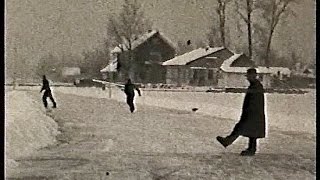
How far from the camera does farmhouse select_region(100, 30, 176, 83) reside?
1066 millimetres

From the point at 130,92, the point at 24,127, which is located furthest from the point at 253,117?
the point at 24,127

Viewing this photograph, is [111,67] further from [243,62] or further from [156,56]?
[243,62]

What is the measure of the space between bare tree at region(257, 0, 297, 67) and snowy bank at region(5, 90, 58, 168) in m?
0.42

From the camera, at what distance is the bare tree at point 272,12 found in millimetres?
1089

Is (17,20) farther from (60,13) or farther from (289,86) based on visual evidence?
(289,86)

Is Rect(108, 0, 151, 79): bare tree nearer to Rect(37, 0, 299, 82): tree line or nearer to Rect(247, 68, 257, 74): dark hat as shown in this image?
Rect(37, 0, 299, 82): tree line

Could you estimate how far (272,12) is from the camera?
1091 mm

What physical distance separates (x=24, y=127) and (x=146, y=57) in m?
0.26

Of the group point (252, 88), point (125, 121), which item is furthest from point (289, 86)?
point (125, 121)

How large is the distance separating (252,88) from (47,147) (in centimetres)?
39

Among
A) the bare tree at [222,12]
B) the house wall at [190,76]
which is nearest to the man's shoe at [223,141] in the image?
the house wall at [190,76]

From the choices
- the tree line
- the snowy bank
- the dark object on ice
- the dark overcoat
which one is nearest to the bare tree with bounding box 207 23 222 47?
the tree line

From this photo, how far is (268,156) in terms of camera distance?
108 cm

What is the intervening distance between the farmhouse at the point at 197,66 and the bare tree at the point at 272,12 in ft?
0.26
